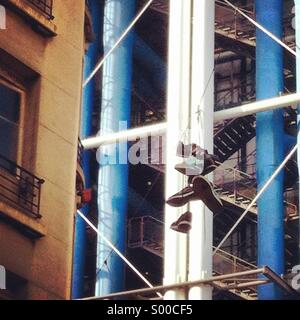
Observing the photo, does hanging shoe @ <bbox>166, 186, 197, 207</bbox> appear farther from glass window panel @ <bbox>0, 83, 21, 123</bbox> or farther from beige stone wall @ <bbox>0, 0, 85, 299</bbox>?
glass window panel @ <bbox>0, 83, 21, 123</bbox>

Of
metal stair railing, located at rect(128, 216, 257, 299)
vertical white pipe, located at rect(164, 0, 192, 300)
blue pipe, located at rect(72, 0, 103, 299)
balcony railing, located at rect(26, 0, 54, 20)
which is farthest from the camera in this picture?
metal stair railing, located at rect(128, 216, 257, 299)

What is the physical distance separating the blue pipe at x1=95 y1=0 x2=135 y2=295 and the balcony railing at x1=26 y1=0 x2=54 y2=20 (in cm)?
964

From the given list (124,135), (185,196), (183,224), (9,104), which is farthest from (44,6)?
(124,135)

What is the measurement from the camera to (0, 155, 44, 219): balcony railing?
16891mm

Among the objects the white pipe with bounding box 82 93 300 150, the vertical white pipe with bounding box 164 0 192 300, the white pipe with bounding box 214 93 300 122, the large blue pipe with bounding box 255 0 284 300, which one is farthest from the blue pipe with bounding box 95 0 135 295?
the vertical white pipe with bounding box 164 0 192 300

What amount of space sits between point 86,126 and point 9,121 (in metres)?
12.0

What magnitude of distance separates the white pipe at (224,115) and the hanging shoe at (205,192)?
4.44m

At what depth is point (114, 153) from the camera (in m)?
28.5

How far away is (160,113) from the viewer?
31.5m

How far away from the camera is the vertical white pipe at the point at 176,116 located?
2102cm

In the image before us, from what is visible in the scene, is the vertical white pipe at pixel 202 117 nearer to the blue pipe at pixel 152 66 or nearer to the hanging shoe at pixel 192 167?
the hanging shoe at pixel 192 167

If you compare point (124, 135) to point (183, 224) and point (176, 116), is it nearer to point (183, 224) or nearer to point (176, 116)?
point (176, 116)

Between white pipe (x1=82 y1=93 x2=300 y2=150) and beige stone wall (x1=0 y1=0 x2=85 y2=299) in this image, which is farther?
white pipe (x1=82 y1=93 x2=300 y2=150)
